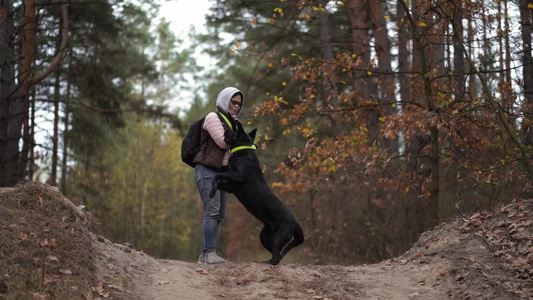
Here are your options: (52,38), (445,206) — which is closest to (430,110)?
(445,206)

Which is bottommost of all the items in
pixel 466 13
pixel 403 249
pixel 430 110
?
pixel 403 249

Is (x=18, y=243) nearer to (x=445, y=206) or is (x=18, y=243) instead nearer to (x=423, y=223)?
(x=423, y=223)

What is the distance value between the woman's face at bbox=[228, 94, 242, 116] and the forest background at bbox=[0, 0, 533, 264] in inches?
72.9

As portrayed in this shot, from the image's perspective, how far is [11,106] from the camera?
45.7ft

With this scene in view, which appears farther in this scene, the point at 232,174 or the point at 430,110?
the point at 430,110

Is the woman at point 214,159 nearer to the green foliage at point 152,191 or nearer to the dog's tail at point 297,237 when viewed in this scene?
the dog's tail at point 297,237

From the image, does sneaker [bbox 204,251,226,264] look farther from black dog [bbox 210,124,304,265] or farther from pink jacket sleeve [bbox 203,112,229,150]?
pink jacket sleeve [bbox 203,112,229,150]

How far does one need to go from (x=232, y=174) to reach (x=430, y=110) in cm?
431

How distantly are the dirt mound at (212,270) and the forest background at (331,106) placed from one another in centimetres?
96

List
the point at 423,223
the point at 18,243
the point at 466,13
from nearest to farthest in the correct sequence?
the point at 18,243 < the point at 466,13 < the point at 423,223

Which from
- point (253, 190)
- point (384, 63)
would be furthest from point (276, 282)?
point (384, 63)

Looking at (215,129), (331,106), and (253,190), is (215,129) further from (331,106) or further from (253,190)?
(331,106)

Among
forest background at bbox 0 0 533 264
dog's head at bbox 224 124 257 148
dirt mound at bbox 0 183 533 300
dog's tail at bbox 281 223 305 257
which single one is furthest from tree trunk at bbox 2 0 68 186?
dog's tail at bbox 281 223 305 257

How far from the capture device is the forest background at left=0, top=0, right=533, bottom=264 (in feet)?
33.6
